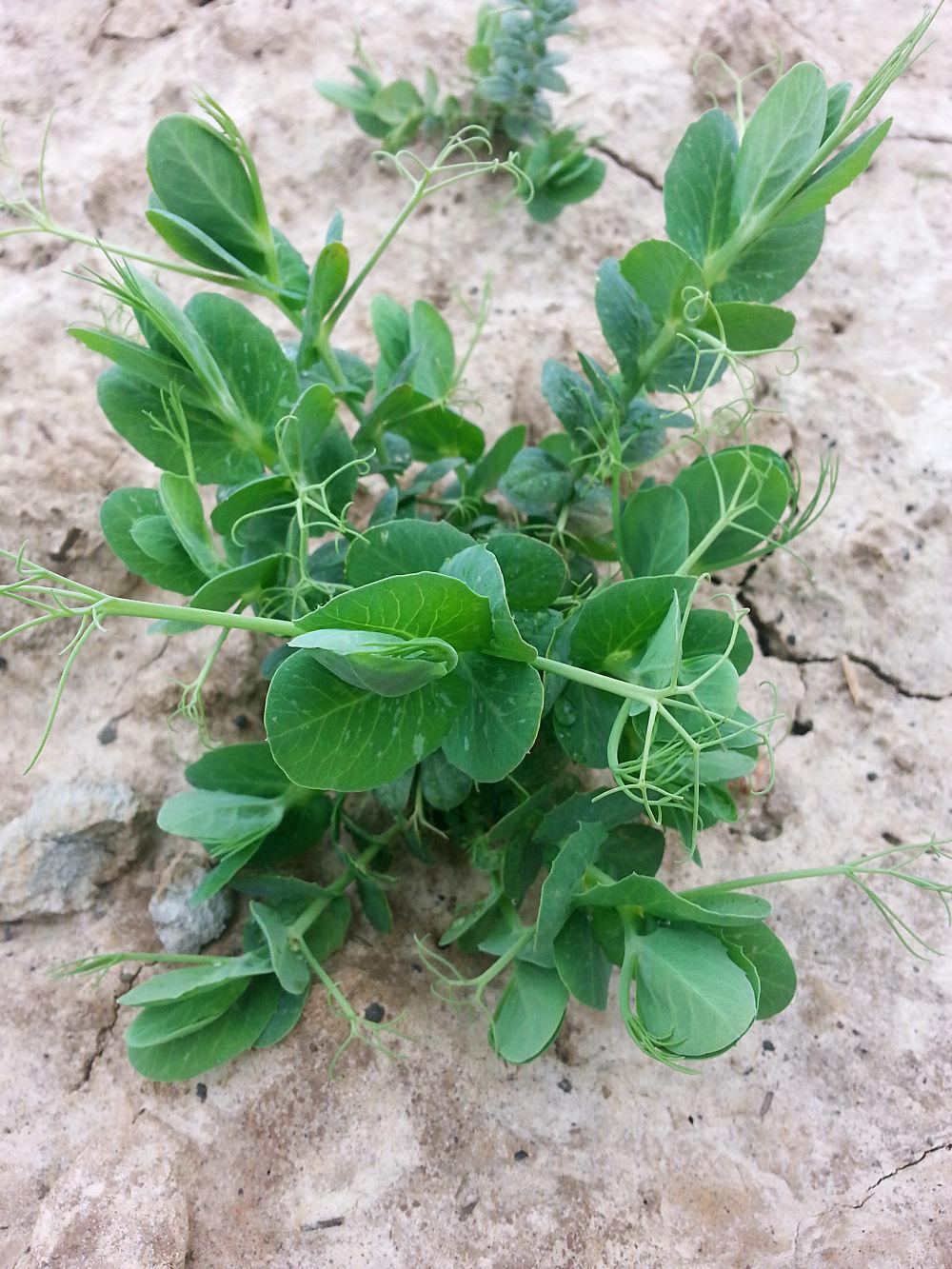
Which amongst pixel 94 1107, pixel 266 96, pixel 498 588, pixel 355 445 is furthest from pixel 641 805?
pixel 266 96

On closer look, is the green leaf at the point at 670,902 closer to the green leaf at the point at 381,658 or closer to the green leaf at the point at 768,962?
the green leaf at the point at 768,962

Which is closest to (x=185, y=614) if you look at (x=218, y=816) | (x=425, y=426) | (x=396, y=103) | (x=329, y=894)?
(x=218, y=816)

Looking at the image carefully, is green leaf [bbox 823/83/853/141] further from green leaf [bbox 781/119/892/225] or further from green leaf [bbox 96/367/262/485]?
green leaf [bbox 96/367/262/485]

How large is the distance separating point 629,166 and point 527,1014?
1648 millimetres

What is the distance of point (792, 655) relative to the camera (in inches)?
55.3

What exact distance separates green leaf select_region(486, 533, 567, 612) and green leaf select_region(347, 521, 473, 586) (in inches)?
2.1

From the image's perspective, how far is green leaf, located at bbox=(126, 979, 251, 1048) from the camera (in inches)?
39.8

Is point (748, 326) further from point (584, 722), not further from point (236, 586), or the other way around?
point (236, 586)

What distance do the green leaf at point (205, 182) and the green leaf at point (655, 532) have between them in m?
0.55

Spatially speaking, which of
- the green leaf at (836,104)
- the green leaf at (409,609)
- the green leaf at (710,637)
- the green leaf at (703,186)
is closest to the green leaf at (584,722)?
the green leaf at (710,637)

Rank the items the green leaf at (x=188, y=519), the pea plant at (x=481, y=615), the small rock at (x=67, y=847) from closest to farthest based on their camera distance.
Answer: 1. the pea plant at (x=481, y=615)
2. the green leaf at (x=188, y=519)
3. the small rock at (x=67, y=847)

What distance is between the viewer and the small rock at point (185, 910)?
115 cm

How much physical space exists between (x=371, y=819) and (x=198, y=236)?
754mm

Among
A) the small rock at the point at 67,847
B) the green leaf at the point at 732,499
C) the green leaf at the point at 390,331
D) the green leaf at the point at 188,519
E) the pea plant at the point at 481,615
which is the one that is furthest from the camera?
the green leaf at the point at 390,331
